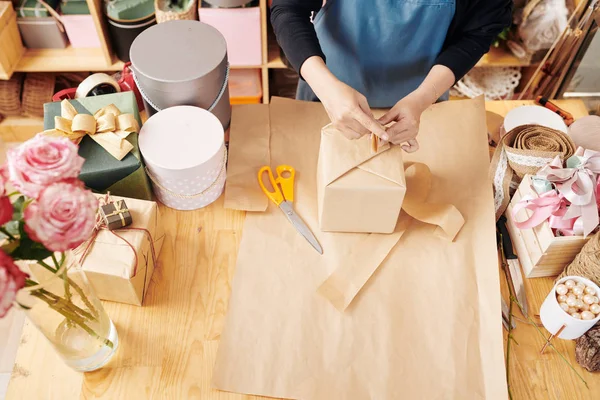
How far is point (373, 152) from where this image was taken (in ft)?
3.14

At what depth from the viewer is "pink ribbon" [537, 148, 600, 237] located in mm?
893

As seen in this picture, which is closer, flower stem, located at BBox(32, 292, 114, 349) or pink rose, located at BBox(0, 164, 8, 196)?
pink rose, located at BBox(0, 164, 8, 196)

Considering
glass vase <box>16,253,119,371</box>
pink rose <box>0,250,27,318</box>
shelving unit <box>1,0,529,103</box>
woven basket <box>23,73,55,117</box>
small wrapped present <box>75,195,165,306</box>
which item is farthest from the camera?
woven basket <box>23,73,55,117</box>

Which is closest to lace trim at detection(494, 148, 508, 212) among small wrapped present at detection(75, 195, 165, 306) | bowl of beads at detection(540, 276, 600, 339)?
bowl of beads at detection(540, 276, 600, 339)

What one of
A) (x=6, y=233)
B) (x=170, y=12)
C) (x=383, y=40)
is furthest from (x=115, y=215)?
(x=170, y=12)

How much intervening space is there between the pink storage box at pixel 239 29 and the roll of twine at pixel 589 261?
4.28 feet

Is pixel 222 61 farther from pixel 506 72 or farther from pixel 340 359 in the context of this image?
pixel 506 72

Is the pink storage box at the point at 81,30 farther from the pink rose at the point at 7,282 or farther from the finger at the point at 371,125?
the pink rose at the point at 7,282

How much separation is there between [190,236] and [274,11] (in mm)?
512

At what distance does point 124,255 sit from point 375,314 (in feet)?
1.49

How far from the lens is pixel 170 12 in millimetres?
1770

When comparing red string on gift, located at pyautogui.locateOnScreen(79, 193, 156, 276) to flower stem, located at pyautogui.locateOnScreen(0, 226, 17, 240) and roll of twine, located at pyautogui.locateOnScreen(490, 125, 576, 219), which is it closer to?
flower stem, located at pyautogui.locateOnScreen(0, 226, 17, 240)

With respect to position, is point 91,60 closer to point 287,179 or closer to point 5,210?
point 287,179

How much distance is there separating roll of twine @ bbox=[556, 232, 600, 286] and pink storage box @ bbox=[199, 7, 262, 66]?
1.30 m
